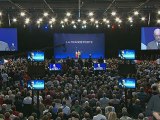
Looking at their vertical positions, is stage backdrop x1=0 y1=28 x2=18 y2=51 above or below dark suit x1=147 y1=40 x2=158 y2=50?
above

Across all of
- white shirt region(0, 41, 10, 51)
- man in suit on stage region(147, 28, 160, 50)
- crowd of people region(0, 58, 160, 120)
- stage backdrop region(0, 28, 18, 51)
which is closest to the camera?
crowd of people region(0, 58, 160, 120)

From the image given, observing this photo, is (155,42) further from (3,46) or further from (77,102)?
(77,102)

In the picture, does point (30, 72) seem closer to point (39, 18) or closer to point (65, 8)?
point (65, 8)

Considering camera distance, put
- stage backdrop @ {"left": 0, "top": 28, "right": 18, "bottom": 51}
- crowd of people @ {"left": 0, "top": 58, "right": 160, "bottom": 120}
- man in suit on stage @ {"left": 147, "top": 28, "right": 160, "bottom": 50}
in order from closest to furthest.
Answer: crowd of people @ {"left": 0, "top": 58, "right": 160, "bottom": 120}, man in suit on stage @ {"left": 147, "top": 28, "right": 160, "bottom": 50}, stage backdrop @ {"left": 0, "top": 28, "right": 18, "bottom": 51}

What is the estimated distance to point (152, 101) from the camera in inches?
293

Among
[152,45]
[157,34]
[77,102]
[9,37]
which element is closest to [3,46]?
[9,37]

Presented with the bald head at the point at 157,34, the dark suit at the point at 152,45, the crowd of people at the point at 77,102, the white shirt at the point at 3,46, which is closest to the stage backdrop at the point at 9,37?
the white shirt at the point at 3,46

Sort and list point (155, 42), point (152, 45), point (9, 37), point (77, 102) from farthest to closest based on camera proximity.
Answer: point (9, 37) < point (152, 45) < point (155, 42) < point (77, 102)

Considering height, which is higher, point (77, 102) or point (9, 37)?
point (9, 37)

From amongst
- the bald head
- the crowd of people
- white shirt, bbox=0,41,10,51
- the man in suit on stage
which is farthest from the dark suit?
the crowd of people

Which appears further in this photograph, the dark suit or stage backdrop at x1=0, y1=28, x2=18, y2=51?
stage backdrop at x1=0, y1=28, x2=18, y2=51

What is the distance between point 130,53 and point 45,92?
18.5 ft

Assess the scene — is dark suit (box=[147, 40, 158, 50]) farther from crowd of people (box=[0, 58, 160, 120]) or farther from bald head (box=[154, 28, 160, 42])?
crowd of people (box=[0, 58, 160, 120])

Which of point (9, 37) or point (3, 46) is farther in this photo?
point (9, 37)
